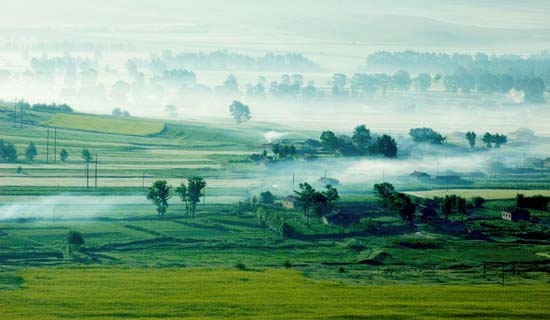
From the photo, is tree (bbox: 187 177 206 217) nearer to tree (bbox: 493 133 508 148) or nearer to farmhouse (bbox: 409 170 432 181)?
farmhouse (bbox: 409 170 432 181)

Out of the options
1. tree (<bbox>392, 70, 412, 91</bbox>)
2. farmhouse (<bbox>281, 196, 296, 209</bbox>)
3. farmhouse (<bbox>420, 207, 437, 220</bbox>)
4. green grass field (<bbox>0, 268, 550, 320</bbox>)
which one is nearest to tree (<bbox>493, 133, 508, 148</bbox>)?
farmhouse (<bbox>281, 196, 296, 209</bbox>)

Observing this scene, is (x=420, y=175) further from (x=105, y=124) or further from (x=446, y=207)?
(x=105, y=124)

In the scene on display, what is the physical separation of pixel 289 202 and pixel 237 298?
18.5m

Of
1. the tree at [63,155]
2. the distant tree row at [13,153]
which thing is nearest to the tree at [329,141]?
the distant tree row at [13,153]

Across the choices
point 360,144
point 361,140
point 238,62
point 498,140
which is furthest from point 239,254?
point 238,62

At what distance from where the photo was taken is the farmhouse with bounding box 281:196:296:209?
170 ft

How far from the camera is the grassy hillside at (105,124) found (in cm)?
8425

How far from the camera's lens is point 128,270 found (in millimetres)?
38219

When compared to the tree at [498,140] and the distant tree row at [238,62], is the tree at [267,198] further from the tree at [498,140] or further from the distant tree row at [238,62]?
the distant tree row at [238,62]

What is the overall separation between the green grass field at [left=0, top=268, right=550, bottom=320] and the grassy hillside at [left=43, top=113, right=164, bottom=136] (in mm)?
46961

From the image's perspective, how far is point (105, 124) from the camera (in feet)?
284

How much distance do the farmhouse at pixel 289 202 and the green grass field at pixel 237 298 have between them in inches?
549

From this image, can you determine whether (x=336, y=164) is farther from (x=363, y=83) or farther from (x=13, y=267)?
(x=363, y=83)

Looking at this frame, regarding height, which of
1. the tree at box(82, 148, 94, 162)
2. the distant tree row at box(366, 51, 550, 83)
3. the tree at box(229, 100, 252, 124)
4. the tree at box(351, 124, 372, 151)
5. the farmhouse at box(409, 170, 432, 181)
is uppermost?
the distant tree row at box(366, 51, 550, 83)
